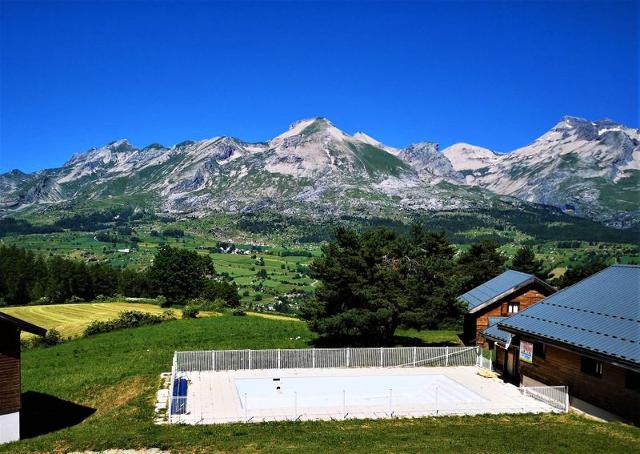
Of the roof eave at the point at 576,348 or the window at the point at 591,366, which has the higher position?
the roof eave at the point at 576,348

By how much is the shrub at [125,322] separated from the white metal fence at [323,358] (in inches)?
819

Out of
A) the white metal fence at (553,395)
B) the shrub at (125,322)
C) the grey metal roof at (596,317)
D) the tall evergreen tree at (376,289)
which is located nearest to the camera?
the grey metal roof at (596,317)

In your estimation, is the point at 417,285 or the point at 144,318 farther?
the point at 144,318

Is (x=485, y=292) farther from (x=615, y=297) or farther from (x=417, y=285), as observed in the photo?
(x=615, y=297)

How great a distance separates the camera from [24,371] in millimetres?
32781

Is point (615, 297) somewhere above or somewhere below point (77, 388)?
above

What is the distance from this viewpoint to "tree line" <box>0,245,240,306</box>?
272 ft

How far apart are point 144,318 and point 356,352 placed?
27.6m

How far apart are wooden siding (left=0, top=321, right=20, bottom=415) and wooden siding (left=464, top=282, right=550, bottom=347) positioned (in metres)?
29.1

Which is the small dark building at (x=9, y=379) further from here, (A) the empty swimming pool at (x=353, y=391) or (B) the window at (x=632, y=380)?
(B) the window at (x=632, y=380)

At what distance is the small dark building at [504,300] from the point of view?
3819 centimetres

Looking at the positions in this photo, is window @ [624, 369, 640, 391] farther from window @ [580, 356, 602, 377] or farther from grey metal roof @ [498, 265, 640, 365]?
window @ [580, 356, 602, 377]

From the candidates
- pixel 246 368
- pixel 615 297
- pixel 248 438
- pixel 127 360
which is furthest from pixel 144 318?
pixel 615 297

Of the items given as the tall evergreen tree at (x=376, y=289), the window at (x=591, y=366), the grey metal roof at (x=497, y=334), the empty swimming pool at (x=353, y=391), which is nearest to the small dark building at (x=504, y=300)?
the tall evergreen tree at (x=376, y=289)
